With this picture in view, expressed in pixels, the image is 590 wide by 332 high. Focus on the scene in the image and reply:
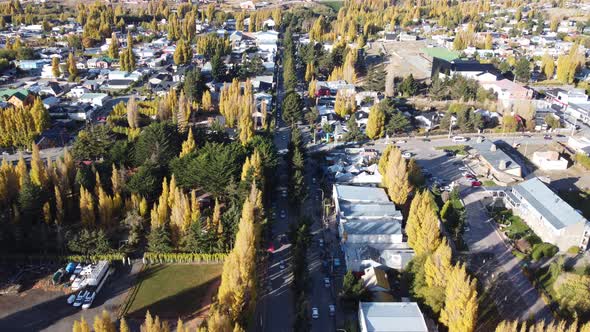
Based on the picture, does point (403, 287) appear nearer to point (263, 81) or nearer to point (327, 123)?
point (327, 123)

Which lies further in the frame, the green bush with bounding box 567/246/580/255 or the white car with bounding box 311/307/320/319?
the green bush with bounding box 567/246/580/255

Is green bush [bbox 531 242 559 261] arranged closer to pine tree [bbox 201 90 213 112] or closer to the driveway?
the driveway

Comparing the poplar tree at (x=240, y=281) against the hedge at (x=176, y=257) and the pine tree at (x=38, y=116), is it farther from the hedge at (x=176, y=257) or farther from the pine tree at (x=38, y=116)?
the pine tree at (x=38, y=116)

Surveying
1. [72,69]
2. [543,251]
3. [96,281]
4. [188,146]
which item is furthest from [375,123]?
[72,69]

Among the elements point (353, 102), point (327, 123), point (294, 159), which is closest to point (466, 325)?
point (294, 159)

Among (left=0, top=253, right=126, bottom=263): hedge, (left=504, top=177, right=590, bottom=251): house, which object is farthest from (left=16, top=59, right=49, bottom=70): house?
(left=504, top=177, right=590, bottom=251): house

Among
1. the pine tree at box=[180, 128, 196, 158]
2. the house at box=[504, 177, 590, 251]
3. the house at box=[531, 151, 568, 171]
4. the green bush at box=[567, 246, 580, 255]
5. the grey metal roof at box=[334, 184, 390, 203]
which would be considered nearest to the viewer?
the green bush at box=[567, 246, 580, 255]
